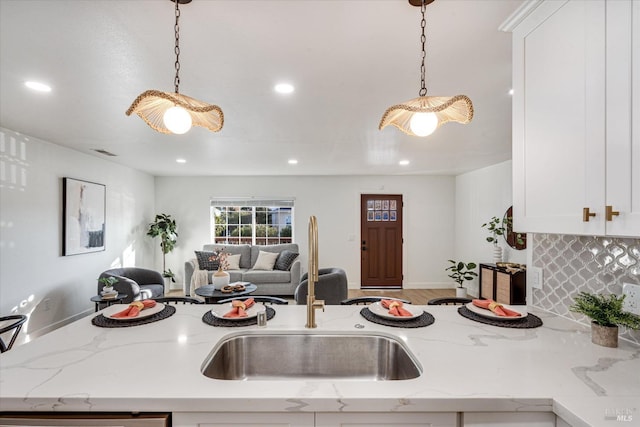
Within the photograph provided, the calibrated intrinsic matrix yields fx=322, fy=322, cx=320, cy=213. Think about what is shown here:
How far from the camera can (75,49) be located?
1.78m

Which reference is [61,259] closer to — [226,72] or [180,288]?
[180,288]

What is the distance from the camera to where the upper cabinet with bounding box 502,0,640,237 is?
3.28 ft

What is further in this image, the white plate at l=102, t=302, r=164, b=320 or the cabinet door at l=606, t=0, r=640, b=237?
the white plate at l=102, t=302, r=164, b=320

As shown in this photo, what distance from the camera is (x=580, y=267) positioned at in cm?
150

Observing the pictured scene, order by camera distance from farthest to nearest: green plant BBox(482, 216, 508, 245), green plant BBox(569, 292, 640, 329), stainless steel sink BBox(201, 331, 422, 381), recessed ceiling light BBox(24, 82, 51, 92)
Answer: green plant BBox(482, 216, 508, 245) → recessed ceiling light BBox(24, 82, 51, 92) → stainless steel sink BBox(201, 331, 422, 381) → green plant BBox(569, 292, 640, 329)

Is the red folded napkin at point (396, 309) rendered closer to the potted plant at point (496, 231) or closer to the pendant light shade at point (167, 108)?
the pendant light shade at point (167, 108)

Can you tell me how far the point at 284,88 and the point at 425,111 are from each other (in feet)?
4.27

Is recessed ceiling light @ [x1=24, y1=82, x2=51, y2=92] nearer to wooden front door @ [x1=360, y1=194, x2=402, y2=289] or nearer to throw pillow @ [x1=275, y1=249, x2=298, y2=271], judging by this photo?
throw pillow @ [x1=275, y1=249, x2=298, y2=271]

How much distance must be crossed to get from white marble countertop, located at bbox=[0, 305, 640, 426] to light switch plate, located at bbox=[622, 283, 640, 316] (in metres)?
0.14

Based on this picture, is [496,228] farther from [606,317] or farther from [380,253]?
[606,317]

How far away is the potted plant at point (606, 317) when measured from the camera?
3.95 ft

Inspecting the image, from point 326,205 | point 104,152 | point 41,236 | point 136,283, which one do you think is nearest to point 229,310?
point 41,236

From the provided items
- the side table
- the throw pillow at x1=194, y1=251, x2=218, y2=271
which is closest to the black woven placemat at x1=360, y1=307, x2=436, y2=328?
the side table

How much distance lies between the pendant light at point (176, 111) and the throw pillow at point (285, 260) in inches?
179
